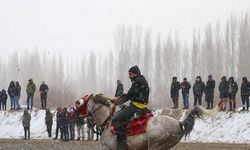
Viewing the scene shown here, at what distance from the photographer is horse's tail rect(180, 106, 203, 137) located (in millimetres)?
14227

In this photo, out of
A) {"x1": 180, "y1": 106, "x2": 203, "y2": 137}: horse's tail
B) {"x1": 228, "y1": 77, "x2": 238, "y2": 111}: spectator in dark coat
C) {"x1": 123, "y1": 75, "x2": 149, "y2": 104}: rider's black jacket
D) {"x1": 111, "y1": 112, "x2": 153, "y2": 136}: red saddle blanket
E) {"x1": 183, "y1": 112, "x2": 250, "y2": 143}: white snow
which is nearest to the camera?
{"x1": 111, "y1": 112, "x2": 153, "y2": 136}: red saddle blanket

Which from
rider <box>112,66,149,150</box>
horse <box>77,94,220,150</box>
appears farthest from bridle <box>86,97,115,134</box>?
rider <box>112,66,149,150</box>

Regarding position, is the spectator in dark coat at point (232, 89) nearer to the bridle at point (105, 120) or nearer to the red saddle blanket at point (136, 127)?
the bridle at point (105, 120)

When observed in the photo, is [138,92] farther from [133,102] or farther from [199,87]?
[199,87]

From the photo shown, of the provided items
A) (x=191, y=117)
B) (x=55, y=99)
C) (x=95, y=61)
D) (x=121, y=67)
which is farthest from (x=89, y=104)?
(x=95, y=61)

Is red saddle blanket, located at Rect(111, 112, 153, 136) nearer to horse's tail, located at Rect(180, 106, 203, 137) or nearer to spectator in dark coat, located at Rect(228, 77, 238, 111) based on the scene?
horse's tail, located at Rect(180, 106, 203, 137)

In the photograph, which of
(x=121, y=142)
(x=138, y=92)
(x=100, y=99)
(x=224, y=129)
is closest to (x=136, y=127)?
(x=121, y=142)

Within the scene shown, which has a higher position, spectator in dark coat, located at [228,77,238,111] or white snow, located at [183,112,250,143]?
spectator in dark coat, located at [228,77,238,111]

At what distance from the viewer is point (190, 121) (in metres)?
14.3

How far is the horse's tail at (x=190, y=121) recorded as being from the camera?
46.7 ft

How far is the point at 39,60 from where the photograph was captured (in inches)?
4321

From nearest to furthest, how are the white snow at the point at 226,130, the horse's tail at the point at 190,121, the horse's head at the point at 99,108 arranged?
1. the horse's tail at the point at 190,121
2. the horse's head at the point at 99,108
3. the white snow at the point at 226,130

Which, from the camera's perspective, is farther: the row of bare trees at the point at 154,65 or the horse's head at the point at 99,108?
the row of bare trees at the point at 154,65

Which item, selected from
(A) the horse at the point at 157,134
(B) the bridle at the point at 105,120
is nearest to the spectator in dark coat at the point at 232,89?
(A) the horse at the point at 157,134
